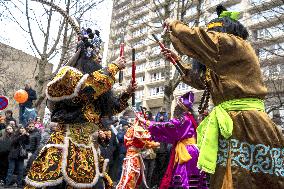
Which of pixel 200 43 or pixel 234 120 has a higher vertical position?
pixel 200 43

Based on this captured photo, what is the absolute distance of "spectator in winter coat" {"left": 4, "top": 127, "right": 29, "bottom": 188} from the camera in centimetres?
888

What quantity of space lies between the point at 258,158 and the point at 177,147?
3408mm

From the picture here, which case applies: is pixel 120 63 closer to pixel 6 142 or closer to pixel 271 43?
pixel 6 142

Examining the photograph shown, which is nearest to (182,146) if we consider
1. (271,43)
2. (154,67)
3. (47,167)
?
(47,167)

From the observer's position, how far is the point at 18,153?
29.6 ft

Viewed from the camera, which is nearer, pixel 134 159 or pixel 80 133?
pixel 80 133

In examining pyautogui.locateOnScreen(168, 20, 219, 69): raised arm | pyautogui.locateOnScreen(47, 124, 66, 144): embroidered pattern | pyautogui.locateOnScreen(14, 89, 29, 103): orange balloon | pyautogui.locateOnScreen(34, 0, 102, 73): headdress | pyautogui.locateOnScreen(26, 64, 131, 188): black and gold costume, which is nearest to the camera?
pyautogui.locateOnScreen(168, 20, 219, 69): raised arm

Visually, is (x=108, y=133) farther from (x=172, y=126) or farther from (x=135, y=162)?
(x=135, y=162)

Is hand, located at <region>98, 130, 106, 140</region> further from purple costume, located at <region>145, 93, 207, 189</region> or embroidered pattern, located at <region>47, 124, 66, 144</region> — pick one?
purple costume, located at <region>145, 93, 207, 189</region>

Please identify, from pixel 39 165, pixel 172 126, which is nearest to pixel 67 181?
pixel 39 165

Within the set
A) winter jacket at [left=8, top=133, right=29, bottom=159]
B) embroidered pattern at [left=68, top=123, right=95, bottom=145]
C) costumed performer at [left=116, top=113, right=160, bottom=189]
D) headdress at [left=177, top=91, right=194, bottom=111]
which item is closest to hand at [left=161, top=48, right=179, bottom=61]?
embroidered pattern at [left=68, top=123, right=95, bottom=145]

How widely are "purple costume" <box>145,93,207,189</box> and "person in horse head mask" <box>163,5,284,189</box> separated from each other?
293 centimetres

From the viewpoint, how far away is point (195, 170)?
5.85 m

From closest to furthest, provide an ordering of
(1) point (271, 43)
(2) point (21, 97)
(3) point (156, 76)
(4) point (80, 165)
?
(4) point (80, 165)
(2) point (21, 97)
(1) point (271, 43)
(3) point (156, 76)
